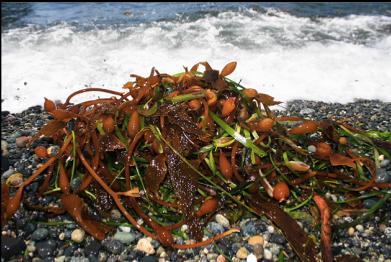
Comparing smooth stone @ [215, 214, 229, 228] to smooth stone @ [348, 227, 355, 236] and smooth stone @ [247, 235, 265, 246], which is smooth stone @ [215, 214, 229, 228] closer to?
smooth stone @ [247, 235, 265, 246]

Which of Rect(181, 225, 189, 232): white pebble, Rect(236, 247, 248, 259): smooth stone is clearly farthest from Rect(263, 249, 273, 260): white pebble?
Rect(181, 225, 189, 232): white pebble

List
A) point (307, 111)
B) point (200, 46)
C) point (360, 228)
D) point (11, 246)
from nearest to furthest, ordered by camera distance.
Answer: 1. point (11, 246)
2. point (360, 228)
3. point (307, 111)
4. point (200, 46)

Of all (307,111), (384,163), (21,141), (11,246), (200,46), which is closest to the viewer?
(11,246)

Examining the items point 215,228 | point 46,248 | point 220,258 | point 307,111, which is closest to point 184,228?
point 215,228

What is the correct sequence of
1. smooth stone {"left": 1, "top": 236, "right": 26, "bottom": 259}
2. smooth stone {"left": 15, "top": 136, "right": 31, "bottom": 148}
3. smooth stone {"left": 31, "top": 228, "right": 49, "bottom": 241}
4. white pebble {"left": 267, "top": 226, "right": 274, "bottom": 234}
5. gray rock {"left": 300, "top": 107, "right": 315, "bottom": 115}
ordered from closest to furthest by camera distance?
smooth stone {"left": 1, "top": 236, "right": 26, "bottom": 259} < smooth stone {"left": 31, "top": 228, "right": 49, "bottom": 241} < white pebble {"left": 267, "top": 226, "right": 274, "bottom": 234} < smooth stone {"left": 15, "top": 136, "right": 31, "bottom": 148} < gray rock {"left": 300, "top": 107, "right": 315, "bottom": 115}

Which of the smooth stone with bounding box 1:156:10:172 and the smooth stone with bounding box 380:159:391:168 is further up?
the smooth stone with bounding box 1:156:10:172

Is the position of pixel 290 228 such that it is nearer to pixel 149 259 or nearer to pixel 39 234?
pixel 149 259
